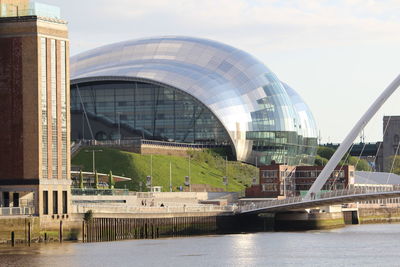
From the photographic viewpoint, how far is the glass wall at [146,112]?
16400 centimetres

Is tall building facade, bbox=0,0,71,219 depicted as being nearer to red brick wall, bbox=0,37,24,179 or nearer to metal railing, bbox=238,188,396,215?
red brick wall, bbox=0,37,24,179

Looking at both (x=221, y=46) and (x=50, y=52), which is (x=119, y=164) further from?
(x=50, y=52)

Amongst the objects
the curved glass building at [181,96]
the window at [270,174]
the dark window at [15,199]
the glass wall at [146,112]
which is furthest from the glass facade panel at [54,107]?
the glass wall at [146,112]

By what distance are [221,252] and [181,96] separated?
72.7m

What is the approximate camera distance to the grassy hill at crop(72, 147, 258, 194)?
466 feet

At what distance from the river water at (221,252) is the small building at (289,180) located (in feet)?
112

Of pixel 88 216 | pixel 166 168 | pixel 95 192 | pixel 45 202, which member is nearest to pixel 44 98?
pixel 45 202

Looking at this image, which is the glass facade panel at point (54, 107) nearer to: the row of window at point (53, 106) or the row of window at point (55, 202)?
the row of window at point (53, 106)

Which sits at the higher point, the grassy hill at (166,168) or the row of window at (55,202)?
the grassy hill at (166,168)

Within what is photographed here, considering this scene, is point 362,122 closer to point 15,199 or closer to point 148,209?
point 148,209

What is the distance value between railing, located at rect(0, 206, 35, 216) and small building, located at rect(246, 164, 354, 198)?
4599cm

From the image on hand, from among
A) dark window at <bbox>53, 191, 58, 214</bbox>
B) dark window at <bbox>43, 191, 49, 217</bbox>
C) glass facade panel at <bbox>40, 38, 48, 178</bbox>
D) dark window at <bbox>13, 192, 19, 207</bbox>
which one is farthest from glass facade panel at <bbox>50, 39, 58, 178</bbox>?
dark window at <bbox>13, 192, 19, 207</bbox>

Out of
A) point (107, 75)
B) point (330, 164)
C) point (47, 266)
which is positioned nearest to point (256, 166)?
point (107, 75)

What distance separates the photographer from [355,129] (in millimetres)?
118375
